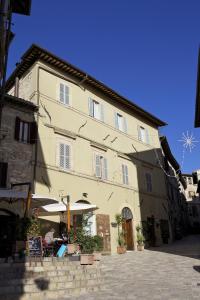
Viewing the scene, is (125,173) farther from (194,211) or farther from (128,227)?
(194,211)

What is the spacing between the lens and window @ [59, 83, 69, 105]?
667 inches

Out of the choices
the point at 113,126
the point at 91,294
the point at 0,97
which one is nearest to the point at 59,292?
the point at 91,294

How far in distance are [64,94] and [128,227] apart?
354 inches

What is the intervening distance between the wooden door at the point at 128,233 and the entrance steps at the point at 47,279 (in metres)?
9.80

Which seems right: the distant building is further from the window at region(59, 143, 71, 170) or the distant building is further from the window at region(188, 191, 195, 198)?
the window at region(59, 143, 71, 170)

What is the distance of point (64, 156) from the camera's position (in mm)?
15680

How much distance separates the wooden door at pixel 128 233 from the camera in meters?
18.5

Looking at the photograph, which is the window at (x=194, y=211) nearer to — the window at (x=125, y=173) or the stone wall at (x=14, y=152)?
the window at (x=125, y=173)

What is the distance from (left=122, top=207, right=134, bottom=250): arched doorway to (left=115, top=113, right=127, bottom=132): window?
5403 millimetres

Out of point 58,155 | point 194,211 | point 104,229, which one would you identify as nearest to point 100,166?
point 58,155

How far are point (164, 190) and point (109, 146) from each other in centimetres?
737

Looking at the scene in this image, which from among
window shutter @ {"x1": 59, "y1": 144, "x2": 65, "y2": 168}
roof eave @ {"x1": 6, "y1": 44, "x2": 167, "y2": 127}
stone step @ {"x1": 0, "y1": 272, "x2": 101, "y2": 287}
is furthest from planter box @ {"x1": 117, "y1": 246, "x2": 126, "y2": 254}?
roof eave @ {"x1": 6, "y1": 44, "x2": 167, "y2": 127}

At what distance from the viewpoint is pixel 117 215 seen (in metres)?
17.6

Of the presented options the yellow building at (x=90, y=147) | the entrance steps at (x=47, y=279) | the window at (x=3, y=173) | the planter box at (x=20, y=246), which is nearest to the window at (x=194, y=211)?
the yellow building at (x=90, y=147)
